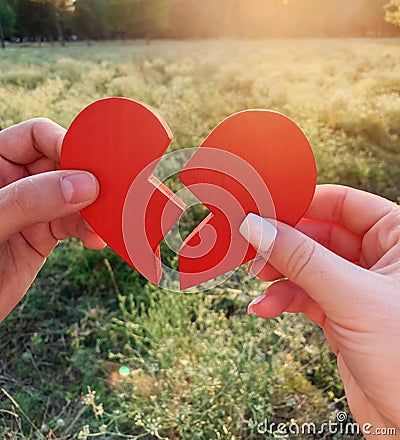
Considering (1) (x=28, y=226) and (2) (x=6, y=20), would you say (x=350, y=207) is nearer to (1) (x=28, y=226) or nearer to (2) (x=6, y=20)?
(1) (x=28, y=226)

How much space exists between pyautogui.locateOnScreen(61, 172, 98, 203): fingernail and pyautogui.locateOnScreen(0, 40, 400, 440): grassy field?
21.5 inches

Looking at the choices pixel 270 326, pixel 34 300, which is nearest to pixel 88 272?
pixel 34 300

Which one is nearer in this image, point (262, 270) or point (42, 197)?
point (42, 197)

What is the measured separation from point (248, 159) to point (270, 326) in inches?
32.5

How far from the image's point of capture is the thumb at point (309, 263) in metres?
0.65

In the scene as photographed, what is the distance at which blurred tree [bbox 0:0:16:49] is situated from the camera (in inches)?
89.1

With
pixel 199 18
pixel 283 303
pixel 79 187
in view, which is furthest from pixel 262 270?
pixel 199 18

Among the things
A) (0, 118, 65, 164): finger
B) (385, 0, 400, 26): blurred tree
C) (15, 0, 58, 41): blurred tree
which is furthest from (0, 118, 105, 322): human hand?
(385, 0, 400, 26): blurred tree

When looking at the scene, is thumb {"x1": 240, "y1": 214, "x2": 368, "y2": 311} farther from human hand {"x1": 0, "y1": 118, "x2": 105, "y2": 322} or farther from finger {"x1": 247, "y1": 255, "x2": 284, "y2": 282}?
human hand {"x1": 0, "y1": 118, "x2": 105, "y2": 322}

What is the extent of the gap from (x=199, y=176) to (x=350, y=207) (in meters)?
0.33

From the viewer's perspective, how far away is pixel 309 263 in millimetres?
653

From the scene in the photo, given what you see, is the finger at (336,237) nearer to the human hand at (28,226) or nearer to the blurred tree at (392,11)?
the human hand at (28,226)

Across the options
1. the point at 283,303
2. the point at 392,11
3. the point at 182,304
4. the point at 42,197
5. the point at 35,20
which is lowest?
the point at 182,304

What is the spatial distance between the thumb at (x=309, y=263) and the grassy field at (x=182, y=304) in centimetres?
54
